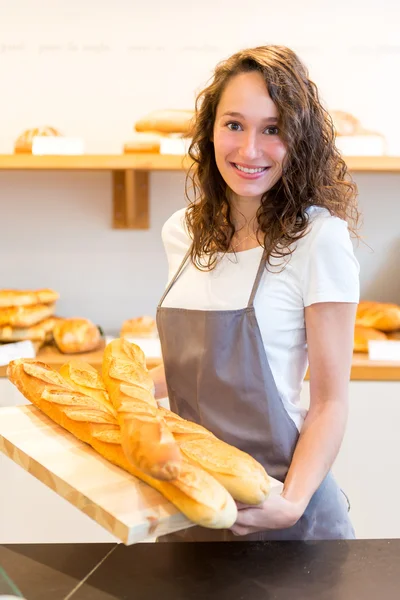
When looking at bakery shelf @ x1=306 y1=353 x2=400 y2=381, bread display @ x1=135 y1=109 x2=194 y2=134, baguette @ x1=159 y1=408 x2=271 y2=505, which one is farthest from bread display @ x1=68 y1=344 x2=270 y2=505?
bread display @ x1=135 y1=109 x2=194 y2=134

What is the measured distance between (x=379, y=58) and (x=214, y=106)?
150cm

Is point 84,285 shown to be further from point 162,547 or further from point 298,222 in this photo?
point 162,547

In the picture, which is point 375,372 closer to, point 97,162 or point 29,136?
point 97,162

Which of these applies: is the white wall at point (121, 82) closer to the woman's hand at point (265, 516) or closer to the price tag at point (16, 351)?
the price tag at point (16, 351)

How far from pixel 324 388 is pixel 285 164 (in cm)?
40

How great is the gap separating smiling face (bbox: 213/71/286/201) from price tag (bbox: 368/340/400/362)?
44.9 inches

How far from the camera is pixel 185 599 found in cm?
83

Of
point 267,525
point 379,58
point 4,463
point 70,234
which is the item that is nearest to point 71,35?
point 70,234

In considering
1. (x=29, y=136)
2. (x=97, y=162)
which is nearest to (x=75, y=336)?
(x=97, y=162)

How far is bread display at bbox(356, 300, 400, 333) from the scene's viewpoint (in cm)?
243

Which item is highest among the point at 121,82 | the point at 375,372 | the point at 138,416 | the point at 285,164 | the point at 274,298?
the point at 121,82

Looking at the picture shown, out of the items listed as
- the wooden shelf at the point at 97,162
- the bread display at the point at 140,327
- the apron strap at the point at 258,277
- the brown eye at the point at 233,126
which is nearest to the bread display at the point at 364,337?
the bread display at the point at 140,327

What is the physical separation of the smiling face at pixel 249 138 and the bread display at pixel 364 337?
119 cm

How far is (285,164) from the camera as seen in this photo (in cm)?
127
